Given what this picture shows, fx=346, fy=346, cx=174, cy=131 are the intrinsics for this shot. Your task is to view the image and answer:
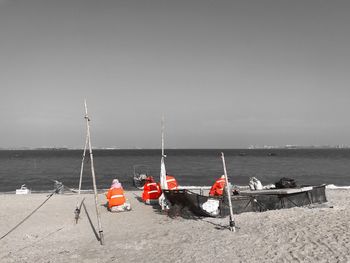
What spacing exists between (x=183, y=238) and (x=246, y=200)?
5001 millimetres

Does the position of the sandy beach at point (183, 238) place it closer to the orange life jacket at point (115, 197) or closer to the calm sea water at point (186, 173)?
the orange life jacket at point (115, 197)

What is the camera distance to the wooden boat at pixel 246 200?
15562 mm

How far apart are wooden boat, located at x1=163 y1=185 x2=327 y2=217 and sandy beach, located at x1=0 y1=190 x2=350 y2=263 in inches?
20.8

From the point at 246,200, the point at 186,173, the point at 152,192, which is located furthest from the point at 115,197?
the point at 186,173

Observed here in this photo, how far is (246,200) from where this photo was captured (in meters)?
16.2

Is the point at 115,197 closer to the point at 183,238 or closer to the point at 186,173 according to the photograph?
the point at 183,238

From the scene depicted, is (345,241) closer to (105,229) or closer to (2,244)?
(105,229)

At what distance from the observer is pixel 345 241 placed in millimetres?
10719

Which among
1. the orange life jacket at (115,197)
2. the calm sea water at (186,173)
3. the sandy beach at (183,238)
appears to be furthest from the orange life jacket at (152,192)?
the calm sea water at (186,173)

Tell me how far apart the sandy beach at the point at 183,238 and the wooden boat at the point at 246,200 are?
0.53 metres

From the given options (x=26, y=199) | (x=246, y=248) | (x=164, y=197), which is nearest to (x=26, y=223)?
(x=164, y=197)

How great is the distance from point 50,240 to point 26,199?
12.0m

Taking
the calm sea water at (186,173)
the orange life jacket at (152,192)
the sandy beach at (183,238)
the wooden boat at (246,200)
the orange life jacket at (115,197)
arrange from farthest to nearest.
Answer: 1. the calm sea water at (186,173)
2. the orange life jacket at (152,192)
3. the orange life jacket at (115,197)
4. the wooden boat at (246,200)
5. the sandy beach at (183,238)

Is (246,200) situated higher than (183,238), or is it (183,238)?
(246,200)
